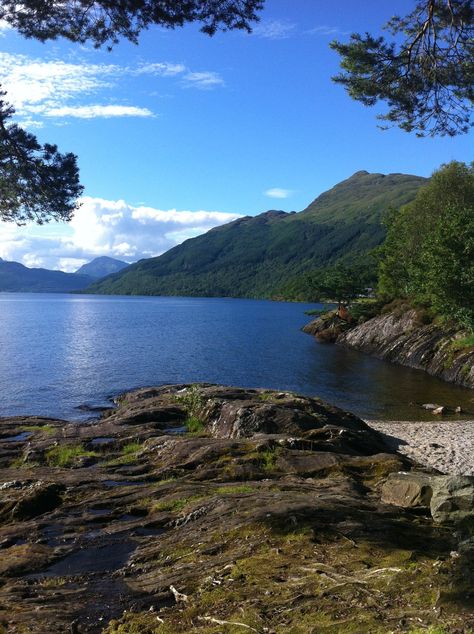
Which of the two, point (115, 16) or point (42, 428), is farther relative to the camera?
A: point (42, 428)

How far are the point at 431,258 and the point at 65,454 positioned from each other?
4448 cm

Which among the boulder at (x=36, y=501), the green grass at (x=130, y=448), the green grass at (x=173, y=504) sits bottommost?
the green grass at (x=130, y=448)

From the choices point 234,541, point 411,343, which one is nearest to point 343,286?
point 411,343

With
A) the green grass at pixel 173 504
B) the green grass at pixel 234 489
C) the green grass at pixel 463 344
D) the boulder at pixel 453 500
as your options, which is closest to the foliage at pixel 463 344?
the green grass at pixel 463 344

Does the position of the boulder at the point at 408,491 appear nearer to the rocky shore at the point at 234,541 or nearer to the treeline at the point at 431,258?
the rocky shore at the point at 234,541

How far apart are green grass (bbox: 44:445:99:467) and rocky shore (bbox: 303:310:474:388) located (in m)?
42.6

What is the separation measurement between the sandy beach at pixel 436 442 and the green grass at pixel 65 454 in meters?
16.8

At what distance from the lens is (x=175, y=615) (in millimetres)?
8250

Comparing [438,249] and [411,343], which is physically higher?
[438,249]

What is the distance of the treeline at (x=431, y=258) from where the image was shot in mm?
49688

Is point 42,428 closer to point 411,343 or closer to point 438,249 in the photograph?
point 438,249

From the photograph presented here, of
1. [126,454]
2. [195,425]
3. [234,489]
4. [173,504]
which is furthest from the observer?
[195,425]

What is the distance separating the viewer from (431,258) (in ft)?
175

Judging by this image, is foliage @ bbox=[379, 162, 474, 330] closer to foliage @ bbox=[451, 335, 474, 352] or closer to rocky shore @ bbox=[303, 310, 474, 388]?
foliage @ bbox=[451, 335, 474, 352]
